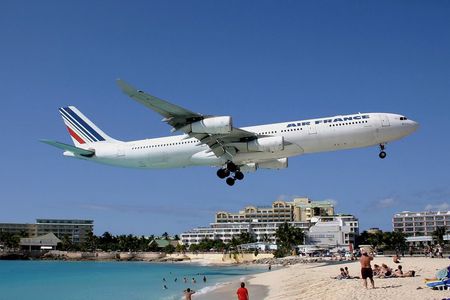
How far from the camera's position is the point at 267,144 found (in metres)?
42.0

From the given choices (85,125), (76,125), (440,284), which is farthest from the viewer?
(76,125)

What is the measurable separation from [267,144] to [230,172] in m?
6.07

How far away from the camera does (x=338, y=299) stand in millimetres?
28328

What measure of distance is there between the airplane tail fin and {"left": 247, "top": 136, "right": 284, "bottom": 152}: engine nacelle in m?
16.2

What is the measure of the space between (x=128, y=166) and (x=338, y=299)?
26088 millimetres

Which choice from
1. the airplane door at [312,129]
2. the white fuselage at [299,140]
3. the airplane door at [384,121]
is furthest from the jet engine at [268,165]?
the airplane door at [384,121]

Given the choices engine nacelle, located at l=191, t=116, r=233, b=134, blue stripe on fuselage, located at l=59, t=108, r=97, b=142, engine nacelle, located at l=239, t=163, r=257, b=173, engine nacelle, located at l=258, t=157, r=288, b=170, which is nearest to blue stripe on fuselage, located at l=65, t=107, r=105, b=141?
blue stripe on fuselage, located at l=59, t=108, r=97, b=142

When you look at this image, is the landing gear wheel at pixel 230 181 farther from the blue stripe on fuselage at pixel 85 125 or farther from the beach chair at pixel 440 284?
the beach chair at pixel 440 284

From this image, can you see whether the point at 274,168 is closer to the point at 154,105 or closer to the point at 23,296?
the point at 154,105

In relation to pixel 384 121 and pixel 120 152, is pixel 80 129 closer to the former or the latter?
pixel 120 152

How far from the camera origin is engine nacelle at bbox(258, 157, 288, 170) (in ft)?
158

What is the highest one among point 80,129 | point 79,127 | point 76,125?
point 76,125

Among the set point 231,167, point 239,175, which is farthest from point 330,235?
point 231,167

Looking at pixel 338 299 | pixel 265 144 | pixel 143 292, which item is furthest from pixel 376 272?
pixel 143 292
